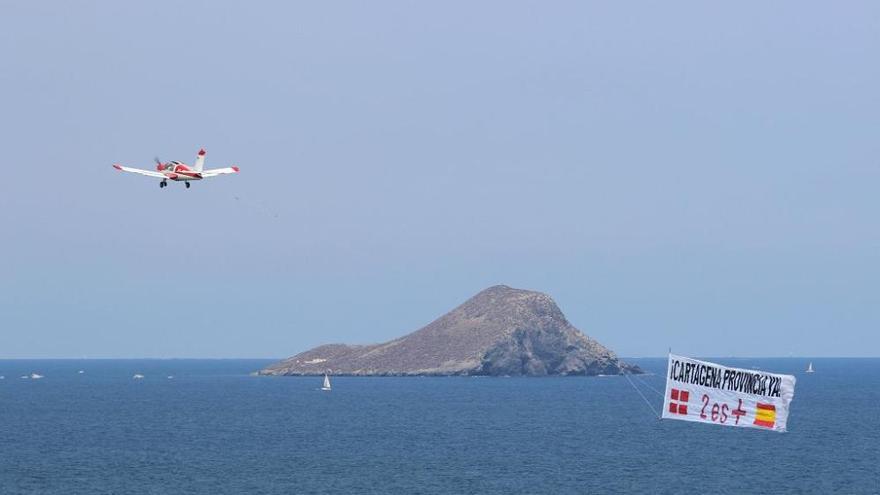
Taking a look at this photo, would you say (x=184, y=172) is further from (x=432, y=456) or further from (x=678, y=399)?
(x=432, y=456)

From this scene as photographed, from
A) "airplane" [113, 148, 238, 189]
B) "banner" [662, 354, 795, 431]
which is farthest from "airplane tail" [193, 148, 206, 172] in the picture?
"banner" [662, 354, 795, 431]

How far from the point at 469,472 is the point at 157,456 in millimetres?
40498

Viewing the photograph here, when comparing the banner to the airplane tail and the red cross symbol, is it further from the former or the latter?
the airplane tail

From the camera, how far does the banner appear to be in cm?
5053

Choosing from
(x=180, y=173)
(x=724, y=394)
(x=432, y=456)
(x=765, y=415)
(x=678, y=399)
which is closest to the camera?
(x=765, y=415)

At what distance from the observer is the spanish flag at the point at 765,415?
1975 inches

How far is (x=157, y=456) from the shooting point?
14250 cm

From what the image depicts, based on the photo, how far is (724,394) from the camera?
5156 cm

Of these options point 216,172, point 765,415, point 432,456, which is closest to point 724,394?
point 765,415

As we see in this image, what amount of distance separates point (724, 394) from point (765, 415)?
1.94 meters

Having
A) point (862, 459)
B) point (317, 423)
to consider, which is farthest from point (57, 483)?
point (862, 459)

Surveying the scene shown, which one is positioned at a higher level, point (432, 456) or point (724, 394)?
point (724, 394)

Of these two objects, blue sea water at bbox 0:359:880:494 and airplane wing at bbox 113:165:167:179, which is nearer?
airplane wing at bbox 113:165:167:179

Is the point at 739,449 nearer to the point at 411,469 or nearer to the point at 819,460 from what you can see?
the point at 819,460
